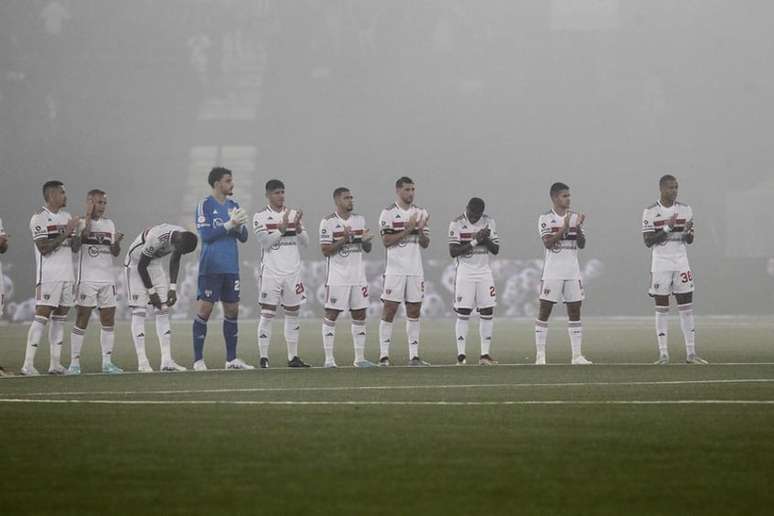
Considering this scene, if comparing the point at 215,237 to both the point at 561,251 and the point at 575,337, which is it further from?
the point at 575,337

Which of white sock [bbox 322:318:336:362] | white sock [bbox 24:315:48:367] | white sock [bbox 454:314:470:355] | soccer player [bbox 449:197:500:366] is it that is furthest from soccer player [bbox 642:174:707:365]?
white sock [bbox 24:315:48:367]

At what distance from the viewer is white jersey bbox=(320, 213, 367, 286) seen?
60.7 feet

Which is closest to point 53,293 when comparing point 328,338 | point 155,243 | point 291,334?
point 155,243

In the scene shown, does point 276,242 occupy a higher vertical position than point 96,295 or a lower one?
higher

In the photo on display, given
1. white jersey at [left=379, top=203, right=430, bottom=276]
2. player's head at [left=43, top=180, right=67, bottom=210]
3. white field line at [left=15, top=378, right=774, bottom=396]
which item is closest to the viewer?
white field line at [left=15, top=378, right=774, bottom=396]

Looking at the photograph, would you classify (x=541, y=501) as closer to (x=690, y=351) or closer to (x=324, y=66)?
(x=690, y=351)

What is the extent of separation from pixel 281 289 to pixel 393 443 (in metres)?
9.63

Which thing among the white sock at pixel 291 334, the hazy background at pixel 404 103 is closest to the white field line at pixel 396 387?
the white sock at pixel 291 334

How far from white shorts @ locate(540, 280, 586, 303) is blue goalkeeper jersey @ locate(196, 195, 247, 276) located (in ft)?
13.9

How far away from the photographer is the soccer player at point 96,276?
1739 centimetres

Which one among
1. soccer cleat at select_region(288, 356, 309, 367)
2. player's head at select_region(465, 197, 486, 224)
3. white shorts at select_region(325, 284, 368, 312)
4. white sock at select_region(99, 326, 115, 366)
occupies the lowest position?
soccer cleat at select_region(288, 356, 309, 367)

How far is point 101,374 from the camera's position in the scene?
54.1ft

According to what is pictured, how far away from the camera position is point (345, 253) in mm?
18578

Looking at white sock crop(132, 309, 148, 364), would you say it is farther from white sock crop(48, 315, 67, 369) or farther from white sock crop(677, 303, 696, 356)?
white sock crop(677, 303, 696, 356)
